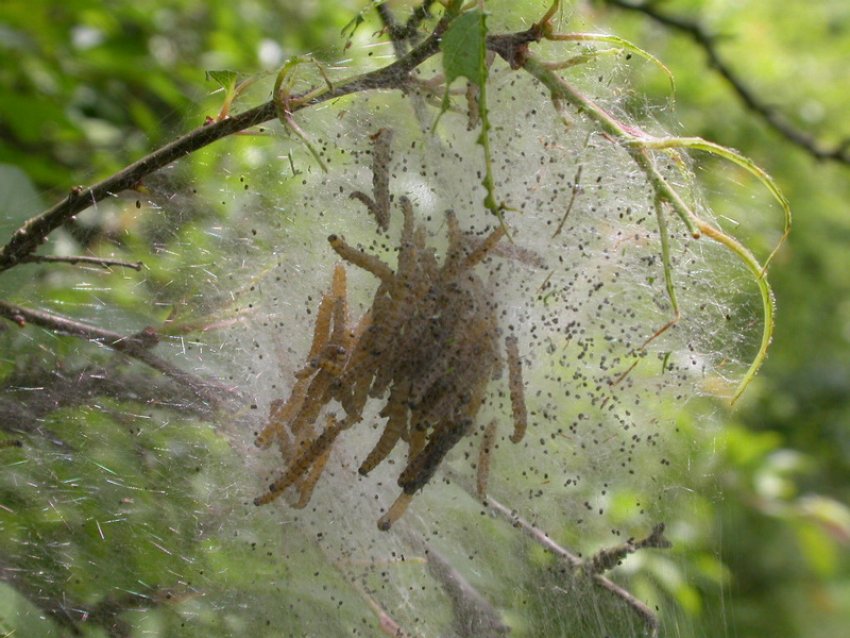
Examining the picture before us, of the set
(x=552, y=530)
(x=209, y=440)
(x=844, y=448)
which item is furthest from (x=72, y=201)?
(x=844, y=448)

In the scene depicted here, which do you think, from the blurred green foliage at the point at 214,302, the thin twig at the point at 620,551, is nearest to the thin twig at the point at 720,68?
the blurred green foliage at the point at 214,302

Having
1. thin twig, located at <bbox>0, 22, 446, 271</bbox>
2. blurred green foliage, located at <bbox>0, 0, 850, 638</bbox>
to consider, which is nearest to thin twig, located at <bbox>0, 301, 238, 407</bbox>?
blurred green foliage, located at <bbox>0, 0, 850, 638</bbox>

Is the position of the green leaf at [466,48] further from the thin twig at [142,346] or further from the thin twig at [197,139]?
the thin twig at [142,346]

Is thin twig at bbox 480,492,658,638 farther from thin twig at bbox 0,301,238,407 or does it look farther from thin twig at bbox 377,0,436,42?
thin twig at bbox 377,0,436,42

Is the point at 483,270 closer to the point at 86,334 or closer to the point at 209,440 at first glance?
the point at 209,440

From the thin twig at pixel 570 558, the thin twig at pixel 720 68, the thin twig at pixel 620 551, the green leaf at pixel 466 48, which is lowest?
the thin twig at pixel 570 558

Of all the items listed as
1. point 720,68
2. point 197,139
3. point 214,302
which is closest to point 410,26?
point 197,139

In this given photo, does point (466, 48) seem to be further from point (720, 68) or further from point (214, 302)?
point (720, 68)
